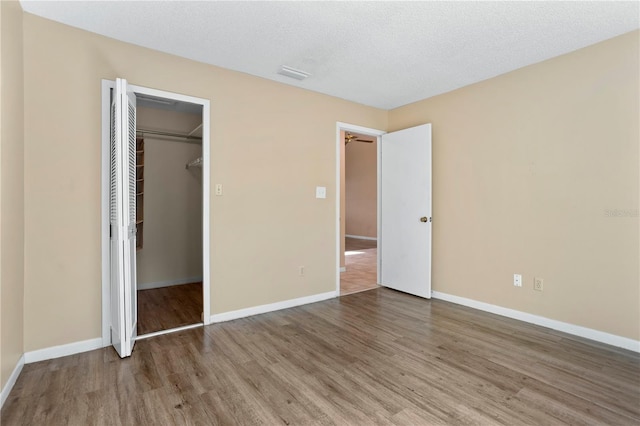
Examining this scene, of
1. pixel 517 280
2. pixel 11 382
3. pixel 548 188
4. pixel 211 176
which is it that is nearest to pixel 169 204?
pixel 211 176

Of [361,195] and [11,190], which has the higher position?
[361,195]

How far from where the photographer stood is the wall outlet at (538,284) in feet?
10.2

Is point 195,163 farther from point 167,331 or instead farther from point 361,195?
point 361,195

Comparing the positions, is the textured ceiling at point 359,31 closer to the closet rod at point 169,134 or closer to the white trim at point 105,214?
the white trim at point 105,214

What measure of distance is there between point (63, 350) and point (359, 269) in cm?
437

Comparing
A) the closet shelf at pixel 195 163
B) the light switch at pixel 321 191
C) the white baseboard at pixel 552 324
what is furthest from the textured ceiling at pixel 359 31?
the white baseboard at pixel 552 324

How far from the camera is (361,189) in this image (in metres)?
10.6

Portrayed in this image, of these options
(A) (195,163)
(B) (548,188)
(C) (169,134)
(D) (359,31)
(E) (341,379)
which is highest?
(D) (359,31)

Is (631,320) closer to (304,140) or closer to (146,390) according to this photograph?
(304,140)

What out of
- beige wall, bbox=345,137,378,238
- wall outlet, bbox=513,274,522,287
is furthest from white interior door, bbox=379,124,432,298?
beige wall, bbox=345,137,378,238

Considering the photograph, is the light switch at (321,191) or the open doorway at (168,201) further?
the open doorway at (168,201)

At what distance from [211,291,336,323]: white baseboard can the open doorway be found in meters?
1.01

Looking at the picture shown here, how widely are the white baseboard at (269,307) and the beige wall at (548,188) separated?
1.50 meters

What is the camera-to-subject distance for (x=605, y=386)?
6.85 feet
